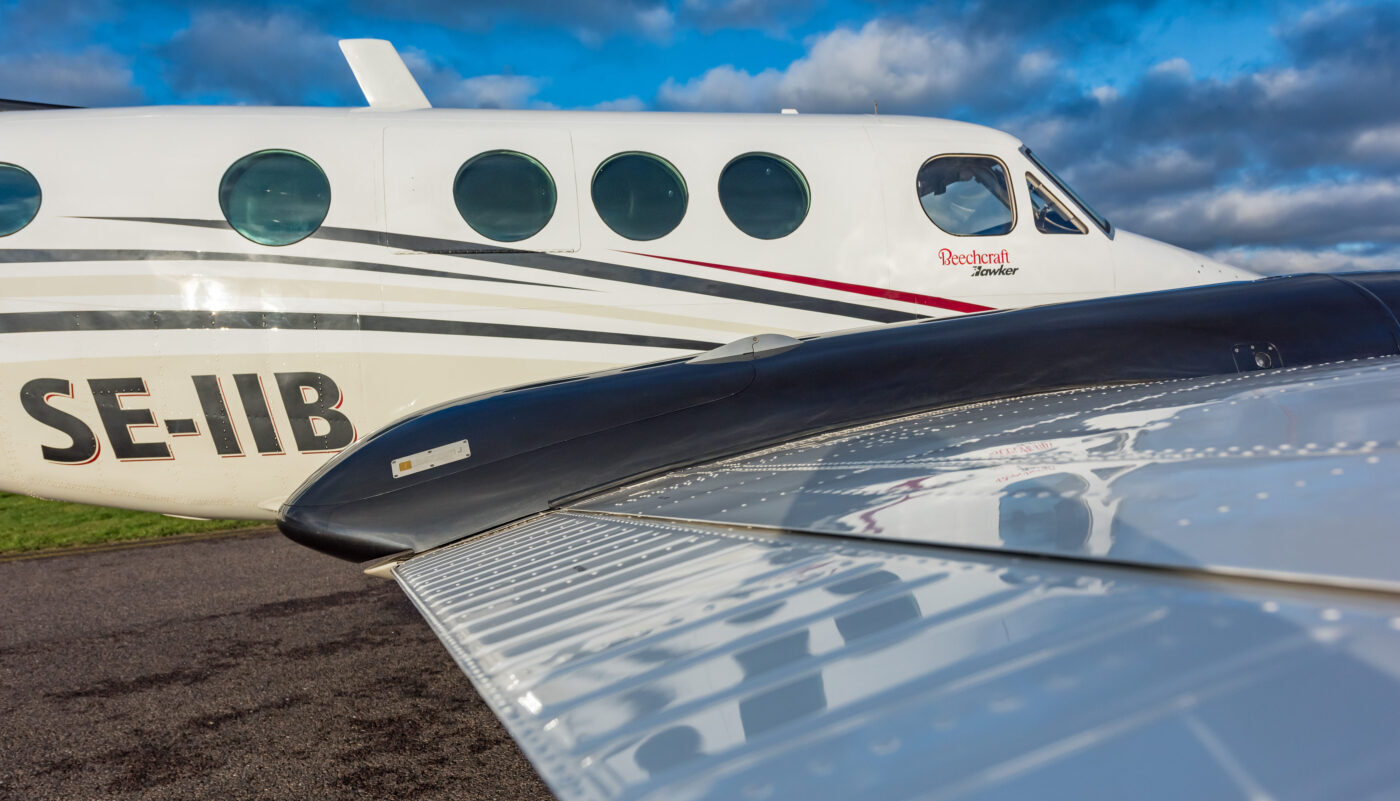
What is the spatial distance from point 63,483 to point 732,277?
172 inches

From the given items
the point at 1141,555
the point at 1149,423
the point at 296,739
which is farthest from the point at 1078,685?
the point at 296,739

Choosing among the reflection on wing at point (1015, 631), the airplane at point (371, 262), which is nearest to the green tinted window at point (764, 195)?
the airplane at point (371, 262)

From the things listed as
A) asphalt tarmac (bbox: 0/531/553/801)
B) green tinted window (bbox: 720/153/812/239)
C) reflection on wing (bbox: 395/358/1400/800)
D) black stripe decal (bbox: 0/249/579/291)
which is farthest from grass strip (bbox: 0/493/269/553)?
reflection on wing (bbox: 395/358/1400/800)

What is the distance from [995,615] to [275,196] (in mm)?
5313

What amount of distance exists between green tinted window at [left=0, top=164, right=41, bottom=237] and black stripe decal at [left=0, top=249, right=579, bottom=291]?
0.64 ft

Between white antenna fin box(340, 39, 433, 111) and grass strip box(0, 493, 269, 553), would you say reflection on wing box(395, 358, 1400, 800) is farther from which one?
grass strip box(0, 493, 269, 553)

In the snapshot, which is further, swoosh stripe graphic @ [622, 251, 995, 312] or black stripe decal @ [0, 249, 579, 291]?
swoosh stripe graphic @ [622, 251, 995, 312]

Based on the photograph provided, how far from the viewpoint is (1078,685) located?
0.98 m

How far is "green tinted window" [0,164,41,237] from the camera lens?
5.02 metres

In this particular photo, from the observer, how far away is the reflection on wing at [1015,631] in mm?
857

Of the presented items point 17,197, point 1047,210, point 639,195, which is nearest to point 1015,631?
point 639,195

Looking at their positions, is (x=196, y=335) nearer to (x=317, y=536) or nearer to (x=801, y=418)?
(x=317, y=536)

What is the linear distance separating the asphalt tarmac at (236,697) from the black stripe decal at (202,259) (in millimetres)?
2349

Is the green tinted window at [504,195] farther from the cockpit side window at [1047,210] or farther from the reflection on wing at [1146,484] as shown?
the cockpit side window at [1047,210]
